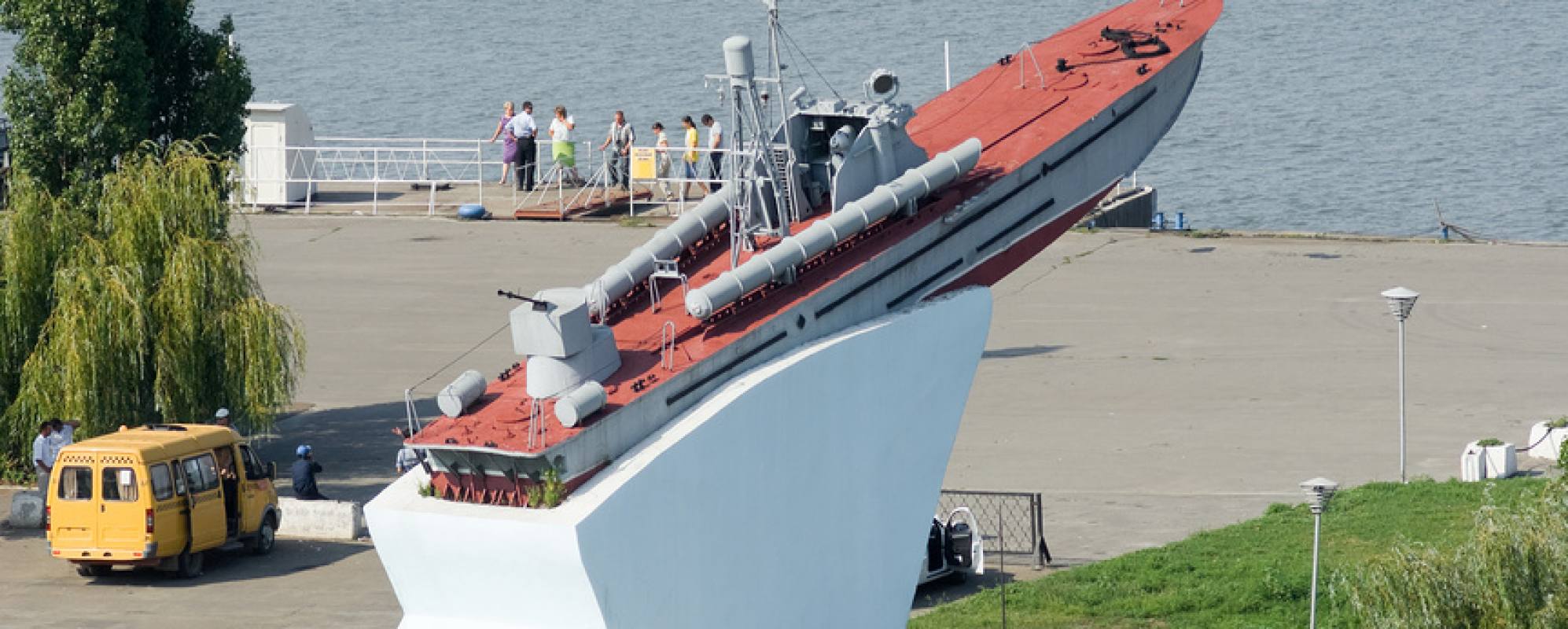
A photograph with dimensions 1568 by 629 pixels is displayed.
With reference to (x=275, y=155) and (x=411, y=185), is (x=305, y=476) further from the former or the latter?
(x=411, y=185)

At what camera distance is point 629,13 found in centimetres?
9556

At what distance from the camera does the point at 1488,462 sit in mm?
28766

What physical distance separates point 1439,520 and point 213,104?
54.8 feet

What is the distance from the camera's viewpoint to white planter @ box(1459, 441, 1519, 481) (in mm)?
28672

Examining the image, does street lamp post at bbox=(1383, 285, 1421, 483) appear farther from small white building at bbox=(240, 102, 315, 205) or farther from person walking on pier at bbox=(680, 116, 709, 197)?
small white building at bbox=(240, 102, 315, 205)

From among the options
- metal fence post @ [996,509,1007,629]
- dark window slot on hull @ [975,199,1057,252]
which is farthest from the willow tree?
dark window slot on hull @ [975,199,1057,252]

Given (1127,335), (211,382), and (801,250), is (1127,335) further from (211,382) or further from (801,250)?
(801,250)

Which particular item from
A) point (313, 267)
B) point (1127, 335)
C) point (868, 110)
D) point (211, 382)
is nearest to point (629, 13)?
point (313, 267)

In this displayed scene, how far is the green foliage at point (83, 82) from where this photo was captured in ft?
98.7

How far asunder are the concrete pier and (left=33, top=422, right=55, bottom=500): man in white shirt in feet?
2.35

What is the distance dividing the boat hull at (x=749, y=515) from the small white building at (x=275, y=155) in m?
28.6

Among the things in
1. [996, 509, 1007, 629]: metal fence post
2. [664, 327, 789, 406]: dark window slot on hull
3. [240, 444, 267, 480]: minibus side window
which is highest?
[664, 327, 789, 406]: dark window slot on hull

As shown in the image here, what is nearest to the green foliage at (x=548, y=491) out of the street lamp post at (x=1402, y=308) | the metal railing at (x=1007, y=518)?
the metal railing at (x=1007, y=518)

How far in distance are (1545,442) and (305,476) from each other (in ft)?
50.8
